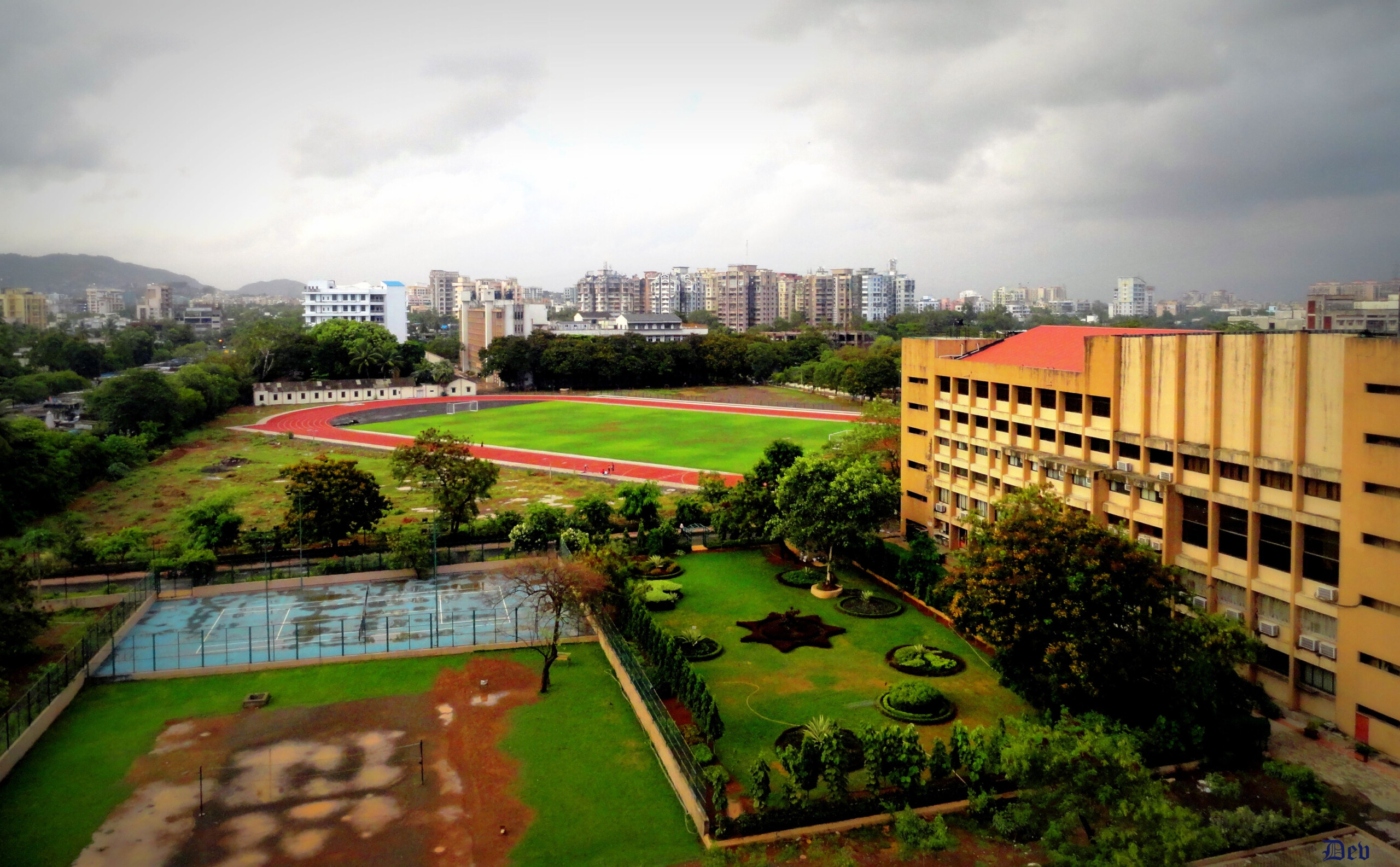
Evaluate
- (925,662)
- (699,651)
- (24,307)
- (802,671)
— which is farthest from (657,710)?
(24,307)

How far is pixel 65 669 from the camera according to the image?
84.2 feet

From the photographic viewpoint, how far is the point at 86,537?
4328 centimetres

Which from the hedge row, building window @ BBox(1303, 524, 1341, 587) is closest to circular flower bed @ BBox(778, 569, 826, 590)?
the hedge row

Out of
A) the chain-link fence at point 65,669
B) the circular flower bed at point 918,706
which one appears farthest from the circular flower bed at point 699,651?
the chain-link fence at point 65,669

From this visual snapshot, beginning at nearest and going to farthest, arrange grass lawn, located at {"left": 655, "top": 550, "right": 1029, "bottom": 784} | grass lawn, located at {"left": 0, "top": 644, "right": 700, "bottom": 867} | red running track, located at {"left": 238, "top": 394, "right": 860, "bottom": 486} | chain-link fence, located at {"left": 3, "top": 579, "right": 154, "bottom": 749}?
grass lawn, located at {"left": 0, "top": 644, "right": 700, "bottom": 867}, chain-link fence, located at {"left": 3, "top": 579, "right": 154, "bottom": 749}, grass lawn, located at {"left": 655, "top": 550, "right": 1029, "bottom": 784}, red running track, located at {"left": 238, "top": 394, "right": 860, "bottom": 486}

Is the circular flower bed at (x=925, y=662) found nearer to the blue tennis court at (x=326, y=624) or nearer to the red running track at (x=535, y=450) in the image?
the blue tennis court at (x=326, y=624)

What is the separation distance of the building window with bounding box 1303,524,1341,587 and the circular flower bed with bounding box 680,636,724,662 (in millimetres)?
16126

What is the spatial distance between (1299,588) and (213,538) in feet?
129

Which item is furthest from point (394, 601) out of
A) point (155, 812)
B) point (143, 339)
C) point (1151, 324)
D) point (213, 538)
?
point (143, 339)

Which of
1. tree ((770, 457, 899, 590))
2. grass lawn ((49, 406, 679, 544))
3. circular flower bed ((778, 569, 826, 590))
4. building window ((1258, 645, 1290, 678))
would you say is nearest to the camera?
building window ((1258, 645, 1290, 678))

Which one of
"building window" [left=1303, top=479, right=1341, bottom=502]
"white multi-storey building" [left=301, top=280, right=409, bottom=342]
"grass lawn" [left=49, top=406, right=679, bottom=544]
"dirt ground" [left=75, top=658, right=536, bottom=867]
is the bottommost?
"dirt ground" [left=75, top=658, right=536, bottom=867]

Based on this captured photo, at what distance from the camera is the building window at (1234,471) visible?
80.4 ft

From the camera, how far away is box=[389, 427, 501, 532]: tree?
4028 cm

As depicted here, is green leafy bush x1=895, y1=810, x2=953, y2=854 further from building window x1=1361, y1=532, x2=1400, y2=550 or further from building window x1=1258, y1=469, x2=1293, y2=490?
building window x1=1258, y1=469, x2=1293, y2=490
